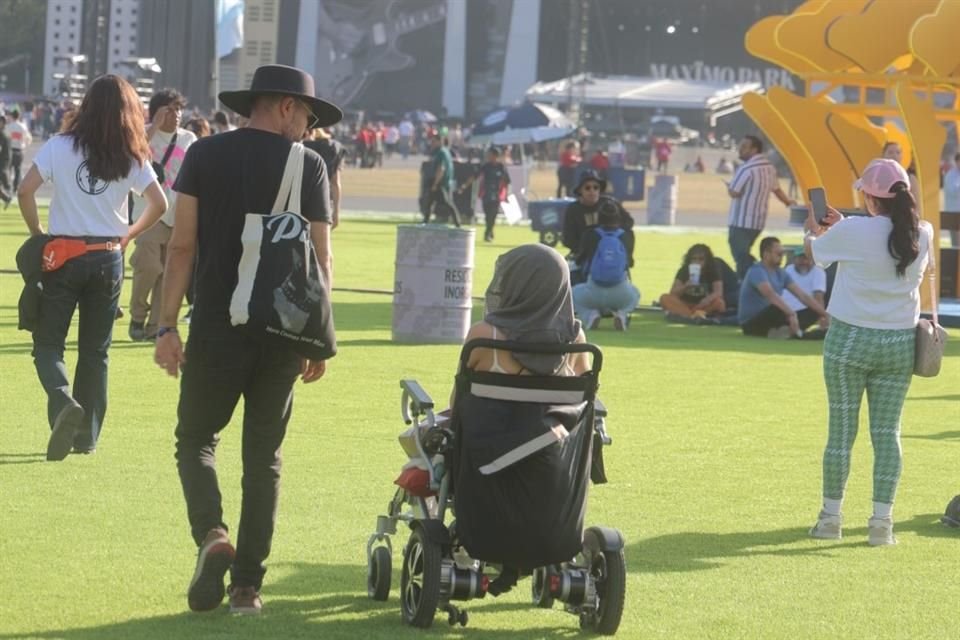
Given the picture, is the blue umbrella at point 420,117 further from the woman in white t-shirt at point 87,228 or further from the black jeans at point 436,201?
the woman in white t-shirt at point 87,228

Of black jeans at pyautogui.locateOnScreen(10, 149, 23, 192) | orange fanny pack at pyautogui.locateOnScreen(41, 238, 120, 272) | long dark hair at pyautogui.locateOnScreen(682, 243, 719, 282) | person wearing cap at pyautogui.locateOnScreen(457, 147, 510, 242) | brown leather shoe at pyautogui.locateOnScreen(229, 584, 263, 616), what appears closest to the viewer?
brown leather shoe at pyautogui.locateOnScreen(229, 584, 263, 616)

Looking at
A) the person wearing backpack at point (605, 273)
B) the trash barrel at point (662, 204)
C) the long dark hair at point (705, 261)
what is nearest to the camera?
the person wearing backpack at point (605, 273)

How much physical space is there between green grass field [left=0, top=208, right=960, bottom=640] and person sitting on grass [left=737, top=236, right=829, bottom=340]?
3.67m

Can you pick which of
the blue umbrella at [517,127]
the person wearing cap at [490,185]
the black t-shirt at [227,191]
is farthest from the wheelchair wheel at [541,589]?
the blue umbrella at [517,127]

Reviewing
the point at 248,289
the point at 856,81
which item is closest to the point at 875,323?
the point at 248,289

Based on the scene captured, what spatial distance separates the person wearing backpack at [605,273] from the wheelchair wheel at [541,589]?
11385mm

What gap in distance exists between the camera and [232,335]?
6.13 metres

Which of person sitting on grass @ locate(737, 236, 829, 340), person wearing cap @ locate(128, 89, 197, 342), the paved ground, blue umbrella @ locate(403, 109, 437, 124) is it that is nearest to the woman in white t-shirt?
person wearing cap @ locate(128, 89, 197, 342)

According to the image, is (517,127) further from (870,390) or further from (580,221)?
(870,390)

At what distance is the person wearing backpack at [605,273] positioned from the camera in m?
18.1

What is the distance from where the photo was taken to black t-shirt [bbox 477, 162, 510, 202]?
3344 centimetres

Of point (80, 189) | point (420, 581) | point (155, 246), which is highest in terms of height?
point (80, 189)

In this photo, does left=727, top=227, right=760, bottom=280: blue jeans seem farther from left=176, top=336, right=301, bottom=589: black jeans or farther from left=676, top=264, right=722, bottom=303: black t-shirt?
left=176, top=336, right=301, bottom=589: black jeans

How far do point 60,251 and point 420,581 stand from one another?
136 inches
